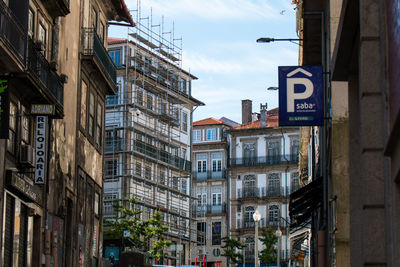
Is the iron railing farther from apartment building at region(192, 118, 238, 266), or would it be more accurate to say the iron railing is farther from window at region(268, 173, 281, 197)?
apartment building at region(192, 118, 238, 266)

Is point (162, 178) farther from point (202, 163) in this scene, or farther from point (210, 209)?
point (202, 163)

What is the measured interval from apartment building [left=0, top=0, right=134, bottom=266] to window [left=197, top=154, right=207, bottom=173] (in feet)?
205

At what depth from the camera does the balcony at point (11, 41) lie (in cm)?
1945

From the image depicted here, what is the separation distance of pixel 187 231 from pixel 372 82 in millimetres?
66789

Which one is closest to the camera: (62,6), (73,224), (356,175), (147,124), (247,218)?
(356,175)

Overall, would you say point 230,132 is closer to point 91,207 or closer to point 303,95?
point 91,207

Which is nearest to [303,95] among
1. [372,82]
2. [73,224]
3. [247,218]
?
[372,82]

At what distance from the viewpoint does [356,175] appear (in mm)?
11797

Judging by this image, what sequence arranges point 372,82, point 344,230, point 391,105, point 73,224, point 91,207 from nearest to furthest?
point 391,105, point 372,82, point 344,230, point 73,224, point 91,207

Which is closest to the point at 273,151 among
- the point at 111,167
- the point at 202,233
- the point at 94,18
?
the point at 202,233

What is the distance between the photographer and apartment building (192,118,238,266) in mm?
98500

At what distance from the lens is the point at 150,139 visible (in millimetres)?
71562

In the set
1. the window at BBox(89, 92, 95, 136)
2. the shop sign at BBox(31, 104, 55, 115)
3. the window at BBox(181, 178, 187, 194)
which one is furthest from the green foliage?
the shop sign at BBox(31, 104, 55, 115)

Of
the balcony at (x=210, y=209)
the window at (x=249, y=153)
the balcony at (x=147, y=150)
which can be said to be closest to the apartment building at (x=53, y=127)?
the balcony at (x=147, y=150)
